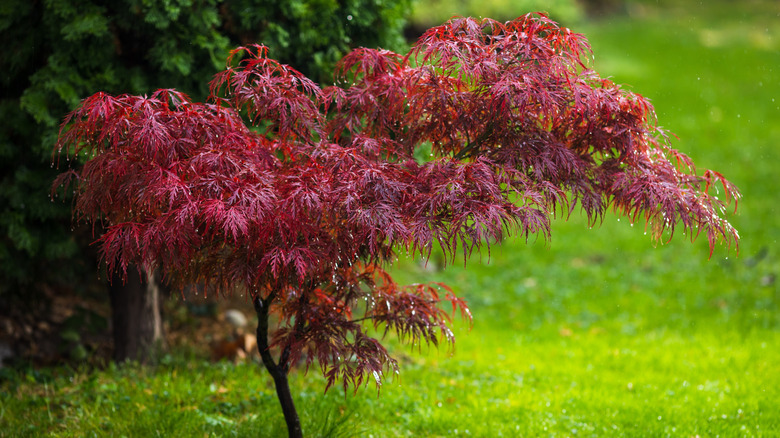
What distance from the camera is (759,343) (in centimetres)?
657

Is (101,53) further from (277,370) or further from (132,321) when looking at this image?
(277,370)

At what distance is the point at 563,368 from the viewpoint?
19.7 ft

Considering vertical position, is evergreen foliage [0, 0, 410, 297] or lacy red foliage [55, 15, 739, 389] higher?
evergreen foliage [0, 0, 410, 297]

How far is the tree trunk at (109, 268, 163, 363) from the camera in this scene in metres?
5.96

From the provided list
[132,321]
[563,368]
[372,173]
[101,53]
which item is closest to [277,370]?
[372,173]

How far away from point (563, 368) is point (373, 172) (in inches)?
147

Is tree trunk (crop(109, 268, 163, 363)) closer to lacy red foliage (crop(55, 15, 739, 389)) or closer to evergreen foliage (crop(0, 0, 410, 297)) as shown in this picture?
evergreen foliage (crop(0, 0, 410, 297))

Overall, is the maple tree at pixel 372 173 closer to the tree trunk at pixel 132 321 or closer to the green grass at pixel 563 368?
the green grass at pixel 563 368

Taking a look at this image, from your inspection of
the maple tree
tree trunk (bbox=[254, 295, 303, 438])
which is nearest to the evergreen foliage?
the maple tree

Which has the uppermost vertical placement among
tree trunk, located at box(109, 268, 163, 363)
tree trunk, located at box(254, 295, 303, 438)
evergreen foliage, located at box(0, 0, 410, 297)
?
evergreen foliage, located at box(0, 0, 410, 297)

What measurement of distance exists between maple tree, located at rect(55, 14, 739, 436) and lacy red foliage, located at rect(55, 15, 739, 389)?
1 centimetres

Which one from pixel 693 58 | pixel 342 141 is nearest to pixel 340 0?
pixel 342 141

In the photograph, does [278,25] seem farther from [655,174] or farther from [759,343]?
[759,343]

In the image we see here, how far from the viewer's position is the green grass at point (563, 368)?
4652 millimetres
